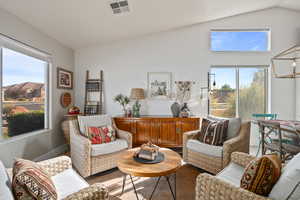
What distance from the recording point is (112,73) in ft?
13.1

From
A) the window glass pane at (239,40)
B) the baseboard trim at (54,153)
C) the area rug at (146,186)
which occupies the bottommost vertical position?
the area rug at (146,186)

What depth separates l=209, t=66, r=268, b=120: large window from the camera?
3922mm

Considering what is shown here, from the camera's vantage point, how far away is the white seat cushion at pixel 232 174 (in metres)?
1.54

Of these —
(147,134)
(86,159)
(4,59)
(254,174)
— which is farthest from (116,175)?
(4,59)

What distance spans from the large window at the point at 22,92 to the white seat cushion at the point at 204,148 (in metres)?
2.74

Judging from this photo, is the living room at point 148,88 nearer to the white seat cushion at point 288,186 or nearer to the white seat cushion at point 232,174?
the white seat cushion at point 232,174

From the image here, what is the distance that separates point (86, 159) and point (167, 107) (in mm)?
2221

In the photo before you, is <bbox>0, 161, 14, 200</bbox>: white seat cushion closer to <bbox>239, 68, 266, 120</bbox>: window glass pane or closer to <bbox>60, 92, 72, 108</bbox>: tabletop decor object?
<bbox>60, 92, 72, 108</bbox>: tabletop decor object

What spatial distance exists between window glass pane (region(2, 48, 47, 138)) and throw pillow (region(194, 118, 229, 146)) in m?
2.94

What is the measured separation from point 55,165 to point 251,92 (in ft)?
13.9

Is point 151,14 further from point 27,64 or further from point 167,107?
point 27,64

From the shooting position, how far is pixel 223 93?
4.00m

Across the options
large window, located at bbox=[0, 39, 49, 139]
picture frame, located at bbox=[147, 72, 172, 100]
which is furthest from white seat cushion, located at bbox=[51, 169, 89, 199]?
picture frame, located at bbox=[147, 72, 172, 100]

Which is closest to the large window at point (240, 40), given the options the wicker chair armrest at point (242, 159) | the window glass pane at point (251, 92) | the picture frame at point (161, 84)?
the window glass pane at point (251, 92)
